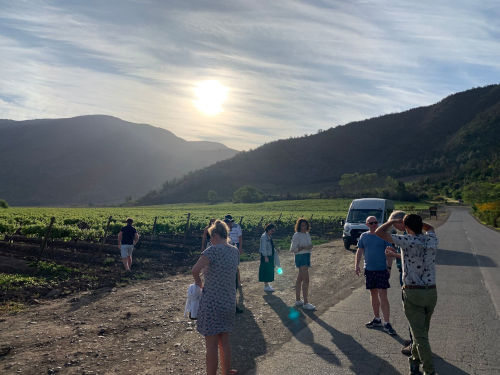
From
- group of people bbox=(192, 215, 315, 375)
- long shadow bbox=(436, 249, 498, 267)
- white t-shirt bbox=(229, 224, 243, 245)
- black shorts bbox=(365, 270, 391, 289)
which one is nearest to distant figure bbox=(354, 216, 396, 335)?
black shorts bbox=(365, 270, 391, 289)

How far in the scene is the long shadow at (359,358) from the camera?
17.7ft

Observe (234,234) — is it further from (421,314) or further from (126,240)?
(421,314)

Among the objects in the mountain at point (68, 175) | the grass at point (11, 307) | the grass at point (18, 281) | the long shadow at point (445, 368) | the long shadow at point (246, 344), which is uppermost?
the mountain at point (68, 175)

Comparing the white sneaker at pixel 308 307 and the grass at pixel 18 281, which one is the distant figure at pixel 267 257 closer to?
the white sneaker at pixel 308 307

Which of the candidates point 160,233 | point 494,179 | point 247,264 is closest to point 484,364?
point 247,264

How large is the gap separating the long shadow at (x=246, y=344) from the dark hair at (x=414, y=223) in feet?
9.04

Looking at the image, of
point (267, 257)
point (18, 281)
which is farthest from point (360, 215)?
point (18, 281)

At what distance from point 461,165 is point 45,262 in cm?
14395

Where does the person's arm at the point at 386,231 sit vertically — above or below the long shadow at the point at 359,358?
above

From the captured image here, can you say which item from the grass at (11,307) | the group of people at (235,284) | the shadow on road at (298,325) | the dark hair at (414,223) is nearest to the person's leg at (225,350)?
the group of people at (235,284)

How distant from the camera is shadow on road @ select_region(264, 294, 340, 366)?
19.6ft

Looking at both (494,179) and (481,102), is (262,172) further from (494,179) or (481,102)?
(481,102)

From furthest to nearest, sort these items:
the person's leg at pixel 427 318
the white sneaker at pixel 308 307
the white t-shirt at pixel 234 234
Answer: the white t-shirt at pixel 234 234, the white sneaker at pixel 308 307, the person's leg at pixel 427 318

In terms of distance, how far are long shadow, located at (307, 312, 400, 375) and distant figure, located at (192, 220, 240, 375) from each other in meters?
1.90
